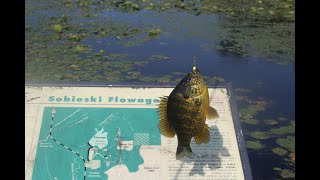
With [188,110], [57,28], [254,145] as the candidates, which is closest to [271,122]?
[254,145]

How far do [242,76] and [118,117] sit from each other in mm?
3755

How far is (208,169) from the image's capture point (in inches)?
131

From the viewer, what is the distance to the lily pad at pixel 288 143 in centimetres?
491

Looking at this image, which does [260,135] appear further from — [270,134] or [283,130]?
[283,130]

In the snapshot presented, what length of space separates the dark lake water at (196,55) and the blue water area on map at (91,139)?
179cm

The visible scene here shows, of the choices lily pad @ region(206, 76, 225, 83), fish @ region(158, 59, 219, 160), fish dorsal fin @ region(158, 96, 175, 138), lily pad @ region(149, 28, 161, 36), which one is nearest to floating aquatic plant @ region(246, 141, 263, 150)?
lily pad @ region(206, 76, 225, 83)

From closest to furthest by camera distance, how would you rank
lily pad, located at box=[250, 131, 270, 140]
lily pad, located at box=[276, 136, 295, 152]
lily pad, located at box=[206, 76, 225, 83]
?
lily pad, located at box=[276, 136, 295, 152] → lily pad, located at box=[250, 131, 270, 140] → lily pad, located at box=[206, 76, 225, 83]

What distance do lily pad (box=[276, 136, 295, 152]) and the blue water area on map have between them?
2.09 metres

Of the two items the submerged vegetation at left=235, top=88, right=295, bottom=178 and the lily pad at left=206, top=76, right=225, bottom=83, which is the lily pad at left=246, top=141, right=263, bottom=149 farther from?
the lily pad at left=206, top=76, right=225, bottom=83

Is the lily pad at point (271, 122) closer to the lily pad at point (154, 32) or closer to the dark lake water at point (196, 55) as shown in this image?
the dark lake water at point (196, 55)

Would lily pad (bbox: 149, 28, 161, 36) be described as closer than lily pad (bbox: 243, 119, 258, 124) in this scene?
No

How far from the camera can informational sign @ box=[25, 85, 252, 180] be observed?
3.32 metres

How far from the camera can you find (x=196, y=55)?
7797mm

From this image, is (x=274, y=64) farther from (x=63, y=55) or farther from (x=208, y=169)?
(x=208, y=169)
